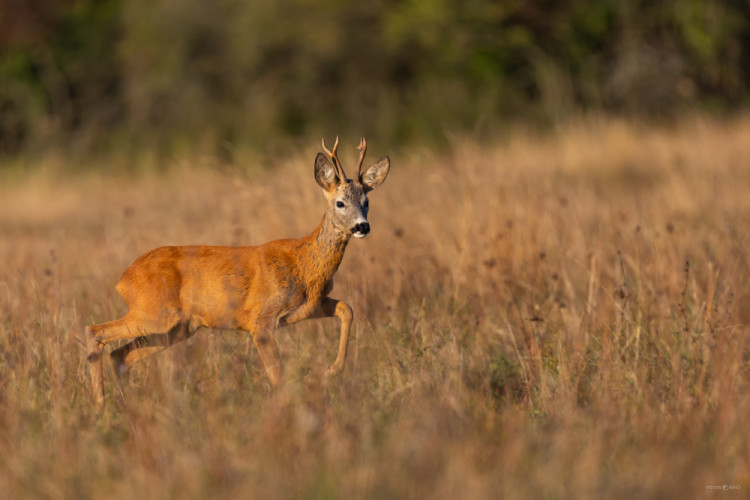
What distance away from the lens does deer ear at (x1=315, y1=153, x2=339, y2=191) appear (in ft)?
16.4

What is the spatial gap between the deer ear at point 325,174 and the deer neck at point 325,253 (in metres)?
0.14

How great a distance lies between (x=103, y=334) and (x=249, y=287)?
79cm

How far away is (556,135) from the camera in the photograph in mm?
15133

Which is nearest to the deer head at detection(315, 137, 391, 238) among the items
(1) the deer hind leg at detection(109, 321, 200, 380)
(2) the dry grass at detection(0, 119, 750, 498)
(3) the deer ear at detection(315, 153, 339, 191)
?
(3) the deer ear at detection(315, 153, 339, 191)

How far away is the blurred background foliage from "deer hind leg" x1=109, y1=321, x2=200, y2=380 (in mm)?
12903

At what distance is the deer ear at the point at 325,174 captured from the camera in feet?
16.4

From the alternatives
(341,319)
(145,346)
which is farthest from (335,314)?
(145,346)

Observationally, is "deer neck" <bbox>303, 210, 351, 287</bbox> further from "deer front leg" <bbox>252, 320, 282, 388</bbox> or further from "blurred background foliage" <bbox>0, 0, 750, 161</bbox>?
"blurred background foliage" <bbox>0, 0, 750, 161</bbox>

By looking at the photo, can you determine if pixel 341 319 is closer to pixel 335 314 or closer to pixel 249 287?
pixel 335 314

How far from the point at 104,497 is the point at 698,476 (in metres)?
2.06

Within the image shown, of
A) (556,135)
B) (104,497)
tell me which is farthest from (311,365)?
(556,135)

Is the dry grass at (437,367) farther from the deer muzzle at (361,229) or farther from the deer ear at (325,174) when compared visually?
the deer ear at (325,174)

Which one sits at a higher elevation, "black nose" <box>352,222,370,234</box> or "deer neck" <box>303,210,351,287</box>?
"black nose" <box>352,222,370,234</box>

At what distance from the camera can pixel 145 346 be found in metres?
5.29
